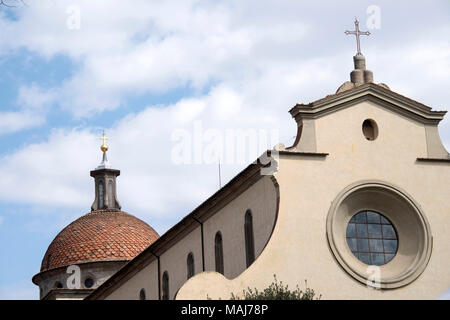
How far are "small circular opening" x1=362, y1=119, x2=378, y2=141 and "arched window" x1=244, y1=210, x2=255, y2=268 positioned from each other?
4.51 m

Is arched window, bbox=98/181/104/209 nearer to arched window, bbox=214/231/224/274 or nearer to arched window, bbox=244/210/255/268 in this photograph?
arched window, bbox=214/231/224/274

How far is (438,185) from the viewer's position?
117 ft

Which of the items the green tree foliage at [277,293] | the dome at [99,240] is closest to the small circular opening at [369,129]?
the green tree foliage at [277,293]

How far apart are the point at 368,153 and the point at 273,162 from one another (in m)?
3.33

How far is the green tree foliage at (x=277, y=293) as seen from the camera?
30.5 meters

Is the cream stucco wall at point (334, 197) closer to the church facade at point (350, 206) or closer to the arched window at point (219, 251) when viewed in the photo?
the church facade at point (350, 206)

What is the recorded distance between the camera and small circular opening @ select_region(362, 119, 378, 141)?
35.4 m

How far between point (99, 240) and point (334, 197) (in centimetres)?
2947

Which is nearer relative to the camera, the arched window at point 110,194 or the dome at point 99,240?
the dome at point 99,240

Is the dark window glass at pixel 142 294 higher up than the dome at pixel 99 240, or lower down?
lower down

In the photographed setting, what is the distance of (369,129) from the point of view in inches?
1400

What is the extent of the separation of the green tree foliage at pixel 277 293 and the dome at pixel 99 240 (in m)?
29.3
